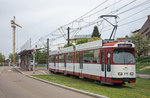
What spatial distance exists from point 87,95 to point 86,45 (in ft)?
26.9

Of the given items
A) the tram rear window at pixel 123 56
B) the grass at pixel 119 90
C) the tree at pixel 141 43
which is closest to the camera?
the grass at pixel 119 90

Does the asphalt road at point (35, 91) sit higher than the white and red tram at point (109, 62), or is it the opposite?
the white and red tram at point (109, 62)

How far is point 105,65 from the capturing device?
52.2ft

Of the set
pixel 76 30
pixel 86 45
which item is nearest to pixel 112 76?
pixel 86 45

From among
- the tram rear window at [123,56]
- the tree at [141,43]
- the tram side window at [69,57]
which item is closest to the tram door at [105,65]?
the tram rear window at [123,56]

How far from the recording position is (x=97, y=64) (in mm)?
17047

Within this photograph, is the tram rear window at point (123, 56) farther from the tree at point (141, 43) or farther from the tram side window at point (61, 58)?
the tree at point (141, 43)

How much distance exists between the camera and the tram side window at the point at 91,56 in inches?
682

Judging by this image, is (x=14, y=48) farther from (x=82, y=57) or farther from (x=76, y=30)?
(x=82, y=57)

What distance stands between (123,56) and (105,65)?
4.58 ft

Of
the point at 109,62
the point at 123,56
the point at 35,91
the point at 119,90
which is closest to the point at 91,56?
the point at 109,62

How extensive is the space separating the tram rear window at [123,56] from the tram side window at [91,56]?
2.01m

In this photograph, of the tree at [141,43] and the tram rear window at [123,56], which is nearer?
the tram rear window at [123,56]

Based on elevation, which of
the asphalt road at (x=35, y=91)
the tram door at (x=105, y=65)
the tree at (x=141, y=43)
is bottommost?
the asphalt road at (x=35, y=91)
